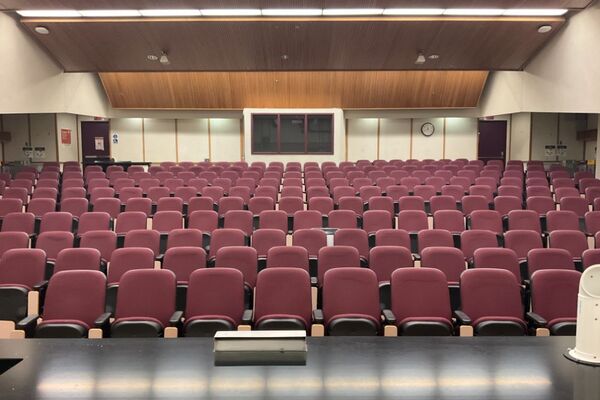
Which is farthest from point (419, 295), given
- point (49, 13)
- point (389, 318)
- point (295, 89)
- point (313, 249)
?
point (295, 89)

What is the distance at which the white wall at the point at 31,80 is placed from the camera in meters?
9.98

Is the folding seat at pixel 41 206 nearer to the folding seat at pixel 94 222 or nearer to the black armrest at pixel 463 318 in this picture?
the folding seat at pixel 94 222

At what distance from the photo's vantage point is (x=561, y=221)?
639 cm

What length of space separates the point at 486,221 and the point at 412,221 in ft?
2.90

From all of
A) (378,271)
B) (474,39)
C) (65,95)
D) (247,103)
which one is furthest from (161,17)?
(378,271)

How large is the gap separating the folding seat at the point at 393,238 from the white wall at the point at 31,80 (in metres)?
8.21

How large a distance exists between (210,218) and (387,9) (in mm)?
5536

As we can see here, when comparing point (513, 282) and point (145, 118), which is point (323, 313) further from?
point (145, 118)

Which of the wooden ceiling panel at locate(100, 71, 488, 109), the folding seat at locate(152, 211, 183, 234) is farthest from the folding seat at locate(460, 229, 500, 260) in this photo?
the wooden ceiling panel at locate(100, 71, 488, 109)

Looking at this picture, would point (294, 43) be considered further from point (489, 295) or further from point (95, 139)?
point (489, 295)

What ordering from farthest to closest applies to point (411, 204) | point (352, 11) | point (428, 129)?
point (428, 129) → point (352, 11) → point (411, 204)

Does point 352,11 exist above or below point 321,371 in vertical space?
above

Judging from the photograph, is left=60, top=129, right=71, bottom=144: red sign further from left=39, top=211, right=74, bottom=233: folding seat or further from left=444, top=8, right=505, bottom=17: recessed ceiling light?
left=444, top=8, right=505, bottom=17: recessed ceiling light

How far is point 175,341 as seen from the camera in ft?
8.70
